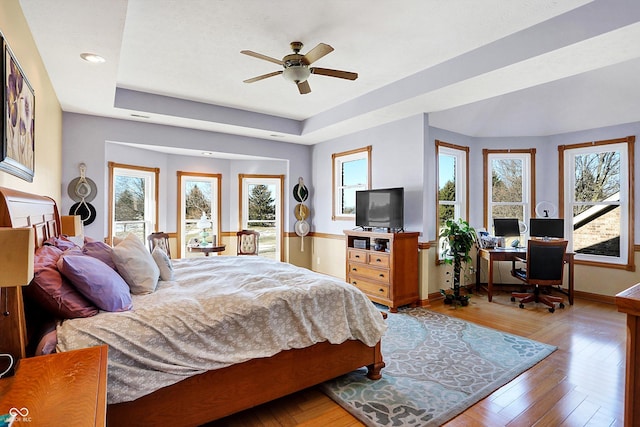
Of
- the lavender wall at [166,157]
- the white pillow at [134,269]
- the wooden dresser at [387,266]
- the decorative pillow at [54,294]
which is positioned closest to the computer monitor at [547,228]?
the wooden dresser at [387,266]

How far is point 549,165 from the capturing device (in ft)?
17.3

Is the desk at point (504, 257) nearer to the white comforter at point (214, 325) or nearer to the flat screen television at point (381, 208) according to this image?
the flat screen television at point (381, 208)

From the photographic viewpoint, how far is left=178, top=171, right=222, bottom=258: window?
5914 mm

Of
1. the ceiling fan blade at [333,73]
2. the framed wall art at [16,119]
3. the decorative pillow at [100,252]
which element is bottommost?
the decorative pillow at [100,252]

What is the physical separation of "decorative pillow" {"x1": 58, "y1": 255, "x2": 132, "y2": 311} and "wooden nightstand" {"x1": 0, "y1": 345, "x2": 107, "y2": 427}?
45 cm

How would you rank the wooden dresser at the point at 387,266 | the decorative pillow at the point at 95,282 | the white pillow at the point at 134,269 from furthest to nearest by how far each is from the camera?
1. the wooden dresser at the point at 387,266
2. the white pillow at the point at 134,269
3. the decorative pillow at the point at 95,282

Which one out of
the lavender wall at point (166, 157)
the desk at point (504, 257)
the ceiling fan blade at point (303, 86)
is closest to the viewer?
the ceiling fan blade at point (303, 86)

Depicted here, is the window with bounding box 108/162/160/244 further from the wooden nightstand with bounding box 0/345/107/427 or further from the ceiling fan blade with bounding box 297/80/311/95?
the wooden nightstand with bounding box 0/345/107/427

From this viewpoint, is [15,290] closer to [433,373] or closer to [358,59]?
[433,373]

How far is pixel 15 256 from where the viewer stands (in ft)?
3.40

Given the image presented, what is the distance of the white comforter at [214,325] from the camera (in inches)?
63.8

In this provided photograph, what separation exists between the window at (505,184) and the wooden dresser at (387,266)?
202 centimetres

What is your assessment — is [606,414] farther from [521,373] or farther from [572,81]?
[572,81]

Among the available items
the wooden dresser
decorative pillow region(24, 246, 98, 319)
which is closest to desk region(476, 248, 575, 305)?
the wooden dresser
